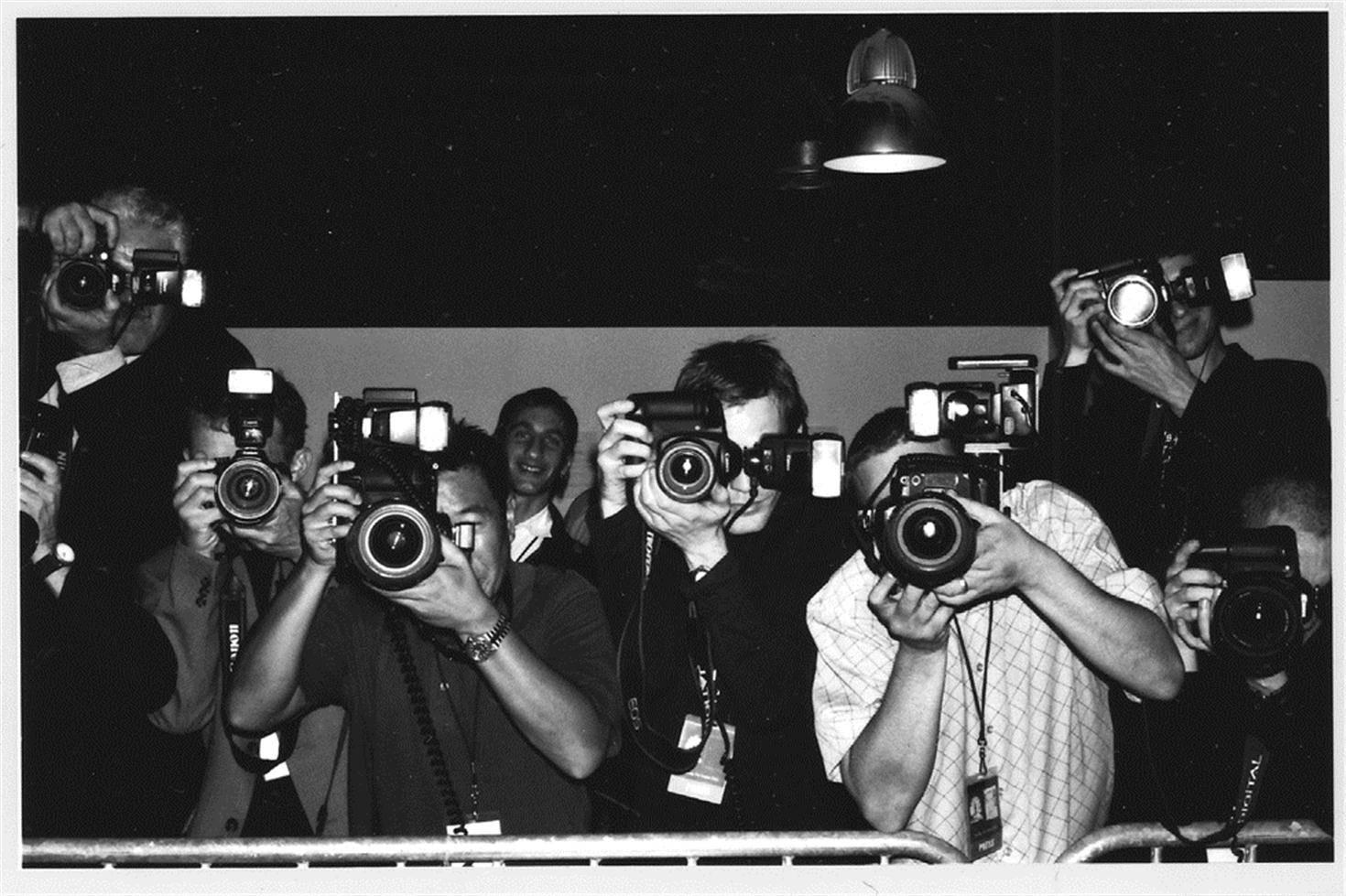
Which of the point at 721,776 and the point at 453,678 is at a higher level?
the point at 453,678

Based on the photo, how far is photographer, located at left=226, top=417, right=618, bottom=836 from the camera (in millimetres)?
2107

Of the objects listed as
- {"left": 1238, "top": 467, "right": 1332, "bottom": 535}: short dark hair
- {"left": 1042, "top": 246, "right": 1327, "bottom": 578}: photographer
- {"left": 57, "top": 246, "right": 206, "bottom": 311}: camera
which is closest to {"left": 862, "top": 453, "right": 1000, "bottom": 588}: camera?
{"left": 1238, "top": 467, "right": 1332, "bottom": 535}: short dark hair

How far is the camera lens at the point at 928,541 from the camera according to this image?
2.00 meters

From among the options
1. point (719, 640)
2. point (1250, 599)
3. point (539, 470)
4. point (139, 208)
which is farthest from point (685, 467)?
point (539, 470)

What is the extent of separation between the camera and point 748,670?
2.20 meters

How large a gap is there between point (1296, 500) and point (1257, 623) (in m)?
0.30

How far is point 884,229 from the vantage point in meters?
5.78

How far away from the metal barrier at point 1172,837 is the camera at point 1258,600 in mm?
216

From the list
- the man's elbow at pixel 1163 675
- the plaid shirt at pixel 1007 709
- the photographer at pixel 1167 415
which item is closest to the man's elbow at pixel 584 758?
the plaid shirt at pixel 1007 709

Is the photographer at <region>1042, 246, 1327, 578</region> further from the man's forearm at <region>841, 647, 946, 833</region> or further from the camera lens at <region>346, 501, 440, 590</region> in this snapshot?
the camera lens at <region>346, 501, 440, 590</region>

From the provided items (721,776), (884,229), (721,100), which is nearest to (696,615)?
(721,776)

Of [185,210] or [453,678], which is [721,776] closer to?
[453,678]

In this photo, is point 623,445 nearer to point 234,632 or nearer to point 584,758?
point 584,758

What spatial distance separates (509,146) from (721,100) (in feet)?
2.79
